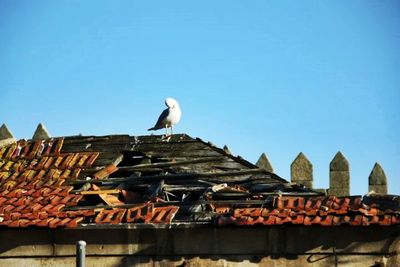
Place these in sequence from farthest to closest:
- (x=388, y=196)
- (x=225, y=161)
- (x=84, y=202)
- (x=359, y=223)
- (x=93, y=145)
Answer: (x=93, y=145) → (x=225, y=161) → (x=84, y=202) → (x=388, y=196) → (x=359, y=223)

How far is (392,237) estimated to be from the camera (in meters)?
12.2

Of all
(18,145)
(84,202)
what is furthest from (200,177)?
(18,145)

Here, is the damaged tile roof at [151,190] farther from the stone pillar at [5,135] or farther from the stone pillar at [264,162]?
the stone pillar at [264,162]

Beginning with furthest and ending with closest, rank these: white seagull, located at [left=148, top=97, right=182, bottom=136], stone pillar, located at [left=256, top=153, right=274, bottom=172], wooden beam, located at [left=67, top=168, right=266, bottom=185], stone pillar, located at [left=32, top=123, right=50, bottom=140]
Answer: stone pillar, located at [left=256, top=153, right=274, bottom=172]
stone pillar, located at [left=32, top=123, right=50, bottom=140]
white seagull, located at [left=148, top=97, right=182, bottom=136]
wooden beam, located at [left=67, top=168, right=266, bottom=185]

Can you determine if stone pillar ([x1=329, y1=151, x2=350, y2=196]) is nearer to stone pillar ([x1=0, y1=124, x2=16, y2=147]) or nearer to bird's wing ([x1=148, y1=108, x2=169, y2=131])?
bird's wing ([x1=148, y1=108, x2=169, y2=131])

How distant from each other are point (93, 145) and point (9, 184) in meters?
2.24

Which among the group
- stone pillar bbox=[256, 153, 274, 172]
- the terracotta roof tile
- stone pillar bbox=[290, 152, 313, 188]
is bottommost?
the terracotta roof tile

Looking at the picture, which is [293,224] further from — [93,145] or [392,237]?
[93,145]

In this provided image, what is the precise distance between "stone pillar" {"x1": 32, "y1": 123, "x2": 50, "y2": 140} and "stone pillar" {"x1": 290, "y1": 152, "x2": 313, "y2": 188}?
5.94m

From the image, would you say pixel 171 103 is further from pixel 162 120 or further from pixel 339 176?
pixel 339 176

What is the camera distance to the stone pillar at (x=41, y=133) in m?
19.9

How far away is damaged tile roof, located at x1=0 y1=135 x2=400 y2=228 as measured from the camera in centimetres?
1261

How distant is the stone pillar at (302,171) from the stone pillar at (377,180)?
1.44 metres

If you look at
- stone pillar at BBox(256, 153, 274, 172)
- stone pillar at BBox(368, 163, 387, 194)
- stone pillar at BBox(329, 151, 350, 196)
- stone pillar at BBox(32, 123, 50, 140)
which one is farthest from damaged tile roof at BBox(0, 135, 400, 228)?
stone pillar at BBox(368, 163, 387, 194)
